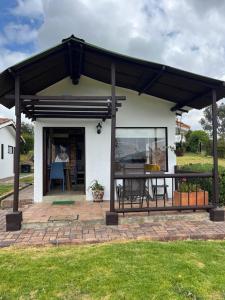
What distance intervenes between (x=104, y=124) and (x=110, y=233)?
153 inches

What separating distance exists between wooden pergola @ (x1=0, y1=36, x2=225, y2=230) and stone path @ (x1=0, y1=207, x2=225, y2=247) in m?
0.33

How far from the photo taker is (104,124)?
820cm

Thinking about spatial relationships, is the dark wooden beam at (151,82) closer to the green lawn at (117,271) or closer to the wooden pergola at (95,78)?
the wooden pergola at (95,78)

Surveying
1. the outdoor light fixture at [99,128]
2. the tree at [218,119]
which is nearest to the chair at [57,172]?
the outdoor light fixture at [99,128]

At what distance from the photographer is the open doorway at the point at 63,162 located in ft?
29.2

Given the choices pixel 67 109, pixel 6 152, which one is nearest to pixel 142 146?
pixel 67 109

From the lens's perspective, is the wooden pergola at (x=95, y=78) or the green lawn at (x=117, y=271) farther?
the wooden pergola at (x=95, y=78)

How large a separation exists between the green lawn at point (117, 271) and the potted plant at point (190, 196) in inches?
66.9

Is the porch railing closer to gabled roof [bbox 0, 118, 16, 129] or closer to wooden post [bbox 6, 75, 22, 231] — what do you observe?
wooden post [bbox 6, 75, 22, 231]

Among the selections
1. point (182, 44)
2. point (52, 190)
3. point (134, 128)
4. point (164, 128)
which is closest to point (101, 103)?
point (134, 128)

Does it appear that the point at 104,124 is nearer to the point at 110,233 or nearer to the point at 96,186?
the point at 96,186

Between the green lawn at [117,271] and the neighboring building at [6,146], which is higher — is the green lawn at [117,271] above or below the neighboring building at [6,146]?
below

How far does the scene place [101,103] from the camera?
654cm

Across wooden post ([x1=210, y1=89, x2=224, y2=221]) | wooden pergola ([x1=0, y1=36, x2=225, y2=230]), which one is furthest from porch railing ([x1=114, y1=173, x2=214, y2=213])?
wooden pergola ([x1=0, y1=36, x2=225, y2=230])
